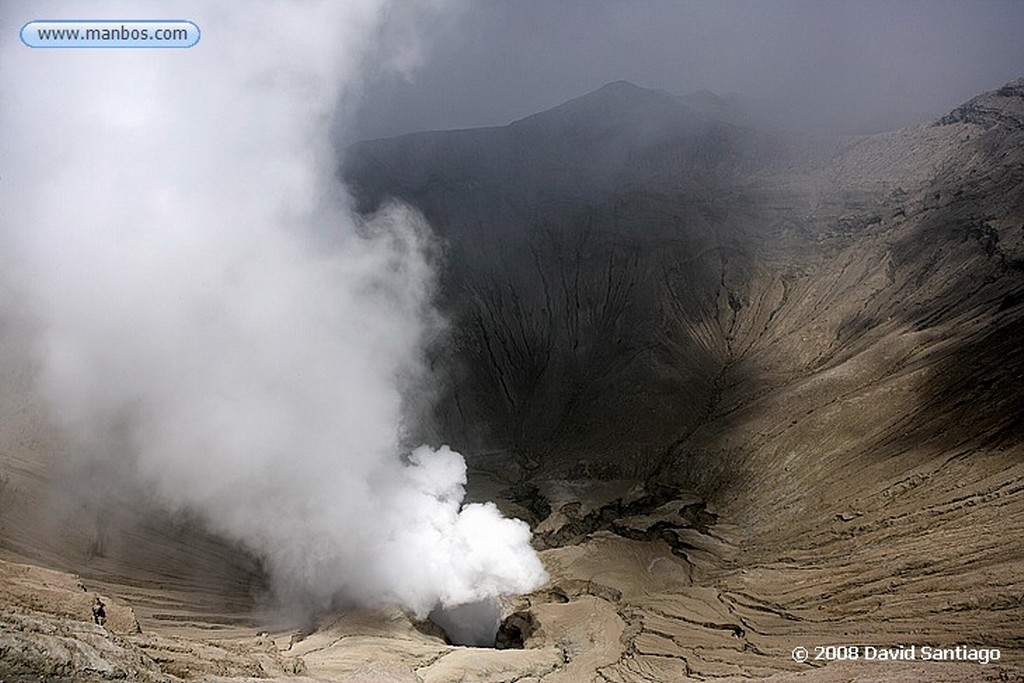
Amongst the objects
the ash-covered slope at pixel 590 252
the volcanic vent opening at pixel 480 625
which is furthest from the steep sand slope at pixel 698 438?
the volcanic vent opening at pixel 480 625

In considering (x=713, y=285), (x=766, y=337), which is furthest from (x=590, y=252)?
(x=766, y=337)

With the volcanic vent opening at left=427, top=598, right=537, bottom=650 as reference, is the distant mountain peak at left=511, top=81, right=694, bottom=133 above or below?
above

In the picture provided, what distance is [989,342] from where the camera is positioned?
4334cm

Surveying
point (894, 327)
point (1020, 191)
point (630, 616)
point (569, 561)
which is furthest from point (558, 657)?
point (1020, 191)

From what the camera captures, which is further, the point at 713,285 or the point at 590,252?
the point at 590,252

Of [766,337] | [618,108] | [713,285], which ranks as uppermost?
[618,108]

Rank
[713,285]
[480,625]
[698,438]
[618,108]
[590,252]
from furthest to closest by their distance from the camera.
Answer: [618,108], [590,252], [713,285], [698,438], [480,625]

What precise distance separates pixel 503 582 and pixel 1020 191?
56148 millimetres

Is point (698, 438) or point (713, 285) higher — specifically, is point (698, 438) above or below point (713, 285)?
below

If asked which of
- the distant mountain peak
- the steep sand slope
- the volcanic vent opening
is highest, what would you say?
the distant mountain peak

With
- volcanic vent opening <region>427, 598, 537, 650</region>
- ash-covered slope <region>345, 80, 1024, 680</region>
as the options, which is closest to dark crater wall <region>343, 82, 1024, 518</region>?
ash-covered slope <region>345, 80, 1024, 680</region>

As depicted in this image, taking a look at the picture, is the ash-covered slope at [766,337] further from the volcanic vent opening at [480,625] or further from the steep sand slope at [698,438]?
the volcanic vent opening at [480,625]

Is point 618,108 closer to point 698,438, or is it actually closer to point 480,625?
point 698,438

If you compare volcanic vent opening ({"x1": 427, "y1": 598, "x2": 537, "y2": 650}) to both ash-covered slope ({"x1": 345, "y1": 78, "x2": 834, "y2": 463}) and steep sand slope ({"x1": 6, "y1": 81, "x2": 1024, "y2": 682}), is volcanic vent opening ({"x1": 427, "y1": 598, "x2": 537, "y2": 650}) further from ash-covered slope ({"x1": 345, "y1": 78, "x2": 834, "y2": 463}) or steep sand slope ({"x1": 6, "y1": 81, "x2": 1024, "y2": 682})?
ash-covered slope ({"x1": 345, "y1": 78, "x2": 834, "y2": 463})
